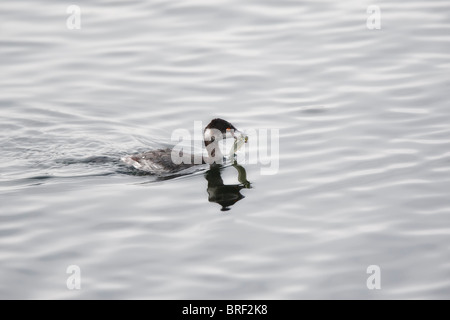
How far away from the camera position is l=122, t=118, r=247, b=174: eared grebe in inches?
555

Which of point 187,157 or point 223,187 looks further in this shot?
point 187,157

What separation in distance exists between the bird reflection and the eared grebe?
0.29 m

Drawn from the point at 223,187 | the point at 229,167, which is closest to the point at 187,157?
the point at 229,167

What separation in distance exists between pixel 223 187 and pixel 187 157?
1.22m

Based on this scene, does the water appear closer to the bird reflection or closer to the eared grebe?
the bird reflection

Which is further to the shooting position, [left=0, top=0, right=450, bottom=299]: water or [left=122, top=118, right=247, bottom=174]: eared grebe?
[left=122, top=118, right=247, bottom=174]: eared grebe

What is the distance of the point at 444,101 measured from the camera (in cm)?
1597

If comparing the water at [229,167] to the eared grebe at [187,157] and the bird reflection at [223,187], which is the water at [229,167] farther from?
the eared grebe at [187,157]

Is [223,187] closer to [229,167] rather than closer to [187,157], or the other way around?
[229,167]

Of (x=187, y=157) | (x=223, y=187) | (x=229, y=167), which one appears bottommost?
(x=223, y=187)

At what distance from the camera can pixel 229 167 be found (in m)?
A: 14.5

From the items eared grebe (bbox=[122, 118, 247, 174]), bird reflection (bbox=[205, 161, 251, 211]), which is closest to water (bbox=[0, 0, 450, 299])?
bird reflection (bbox=[205, 161, 251, 211])
